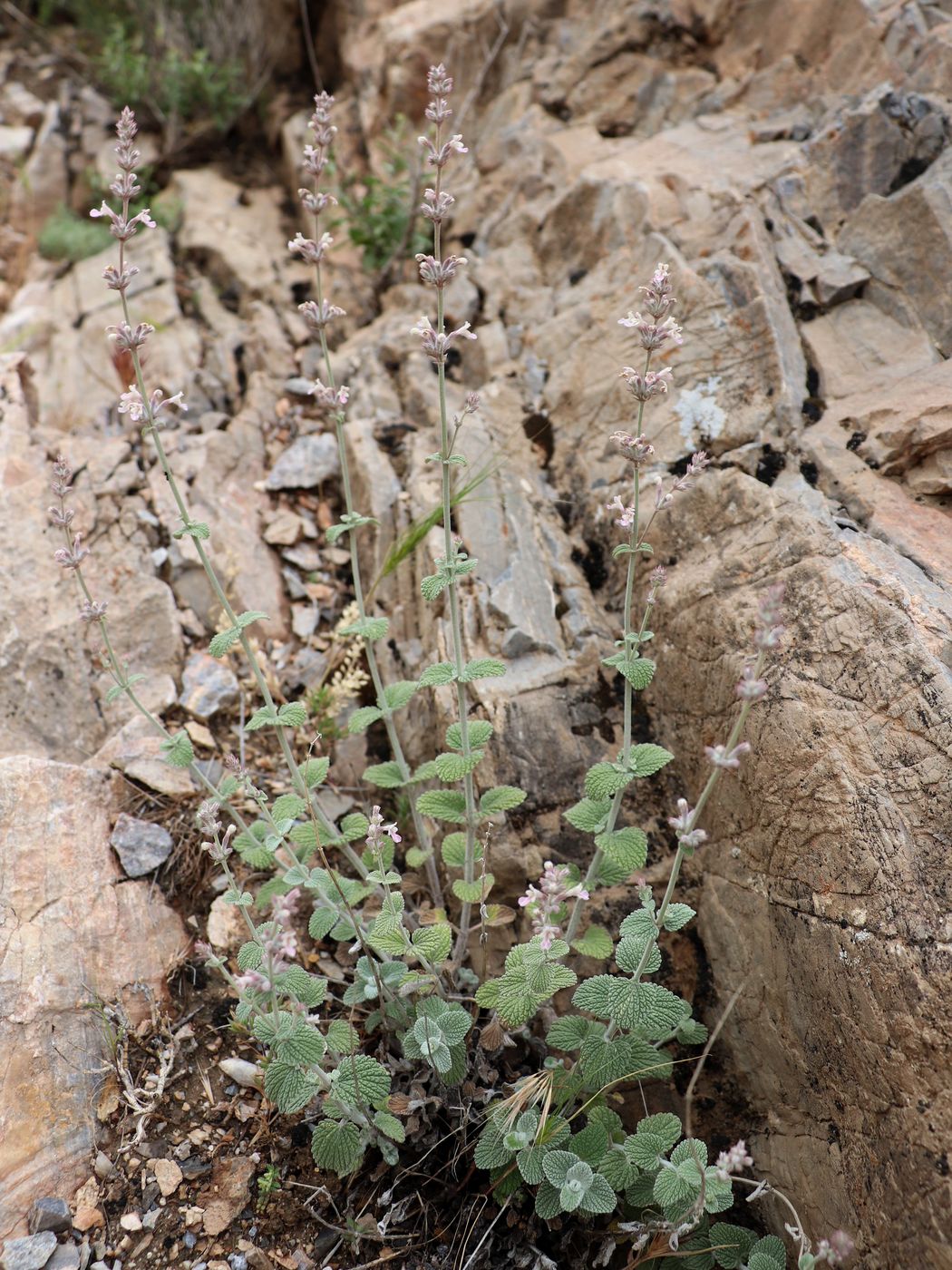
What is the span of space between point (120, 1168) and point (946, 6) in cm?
714

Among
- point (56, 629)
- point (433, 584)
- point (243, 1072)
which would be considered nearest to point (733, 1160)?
point (243, 1072)

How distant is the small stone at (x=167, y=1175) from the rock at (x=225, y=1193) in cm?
10

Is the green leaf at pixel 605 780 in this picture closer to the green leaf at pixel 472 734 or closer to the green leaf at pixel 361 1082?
the green leaf at pixel 472 734

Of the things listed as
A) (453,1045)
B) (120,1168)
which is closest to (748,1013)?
(453,1045)

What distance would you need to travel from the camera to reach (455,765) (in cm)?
340

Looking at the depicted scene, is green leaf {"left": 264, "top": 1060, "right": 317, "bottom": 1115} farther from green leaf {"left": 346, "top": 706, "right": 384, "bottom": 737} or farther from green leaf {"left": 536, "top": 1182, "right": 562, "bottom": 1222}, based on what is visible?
green leaf {"left": 346, "top": 706, "right": 384, "bottom": 737}

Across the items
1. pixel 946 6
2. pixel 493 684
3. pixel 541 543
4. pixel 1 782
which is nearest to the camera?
pixel 1 782

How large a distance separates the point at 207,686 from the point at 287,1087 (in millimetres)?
2259

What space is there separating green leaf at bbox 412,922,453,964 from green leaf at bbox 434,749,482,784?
54cm

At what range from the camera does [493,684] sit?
13.5ft

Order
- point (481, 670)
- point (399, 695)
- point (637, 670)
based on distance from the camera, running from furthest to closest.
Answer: point (399, 695), point (481, 670), point (637, 670)

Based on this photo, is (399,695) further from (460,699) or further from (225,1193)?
(225,1193)

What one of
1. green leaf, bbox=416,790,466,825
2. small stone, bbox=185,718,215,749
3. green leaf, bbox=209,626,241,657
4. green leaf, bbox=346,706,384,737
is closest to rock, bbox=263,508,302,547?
small stone, bbox=185,718,215,749

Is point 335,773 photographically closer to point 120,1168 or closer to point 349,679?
point 349,679
